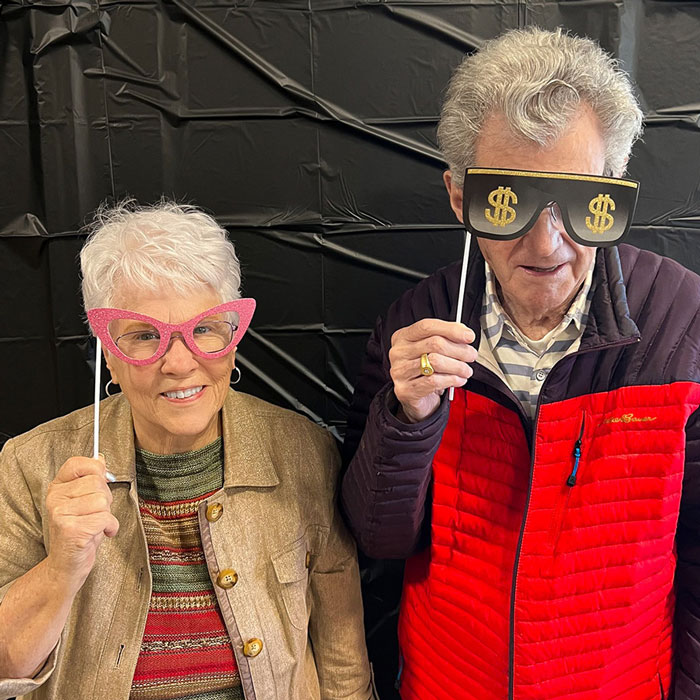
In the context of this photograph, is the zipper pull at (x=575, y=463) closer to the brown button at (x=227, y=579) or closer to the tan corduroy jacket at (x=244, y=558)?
the tan corduroy jacket at (x=244, y=558)

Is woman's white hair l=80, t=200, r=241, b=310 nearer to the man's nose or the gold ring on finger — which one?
the gold ring on finger

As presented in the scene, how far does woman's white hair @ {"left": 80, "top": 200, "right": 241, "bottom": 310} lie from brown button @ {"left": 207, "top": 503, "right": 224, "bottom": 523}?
0.39 metres

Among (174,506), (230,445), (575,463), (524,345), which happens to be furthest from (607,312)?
(174,506)

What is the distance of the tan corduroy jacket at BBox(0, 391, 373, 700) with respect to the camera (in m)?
1.27

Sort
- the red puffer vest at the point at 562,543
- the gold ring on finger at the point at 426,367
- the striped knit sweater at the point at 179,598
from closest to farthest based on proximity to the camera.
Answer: the gold ring on finger at the point at 426,367 < the red puffer vest at the point at 562,543 < the striped knit sweater at the point at 179,598

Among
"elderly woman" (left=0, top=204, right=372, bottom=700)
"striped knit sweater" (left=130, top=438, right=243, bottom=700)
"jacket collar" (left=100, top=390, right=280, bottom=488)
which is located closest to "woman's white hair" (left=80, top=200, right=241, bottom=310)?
"elderly woman" (left=0, top=204, right=372, bottom=700)

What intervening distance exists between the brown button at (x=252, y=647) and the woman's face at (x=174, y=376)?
39 cm

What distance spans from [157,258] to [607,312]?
0.79m

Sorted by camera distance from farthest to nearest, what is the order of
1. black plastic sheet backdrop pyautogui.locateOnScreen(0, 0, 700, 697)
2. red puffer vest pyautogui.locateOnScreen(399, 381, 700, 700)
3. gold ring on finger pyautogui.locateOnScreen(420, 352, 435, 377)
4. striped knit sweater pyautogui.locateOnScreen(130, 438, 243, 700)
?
black plastic sheet backdrop pyautogui.locateOnScreen(0, 0, 700, 697)
striped knit sweater pyautogui.locateOnScreen(130, 438, 243, 700)
red puffer vest pyautogui.locateOnScreen(399, 381, 700, 700)
gold ring on finger pyautogui.locateOnScreen(420, 352, 435, 377)

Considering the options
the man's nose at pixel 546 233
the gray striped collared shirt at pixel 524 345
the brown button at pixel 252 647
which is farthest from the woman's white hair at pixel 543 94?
the brown button at pixel 252 647

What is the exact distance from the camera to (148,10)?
158cm

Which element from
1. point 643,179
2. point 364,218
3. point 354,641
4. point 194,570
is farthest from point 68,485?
point 643,179

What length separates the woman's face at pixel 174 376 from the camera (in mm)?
1227

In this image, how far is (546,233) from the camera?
3.69ft
